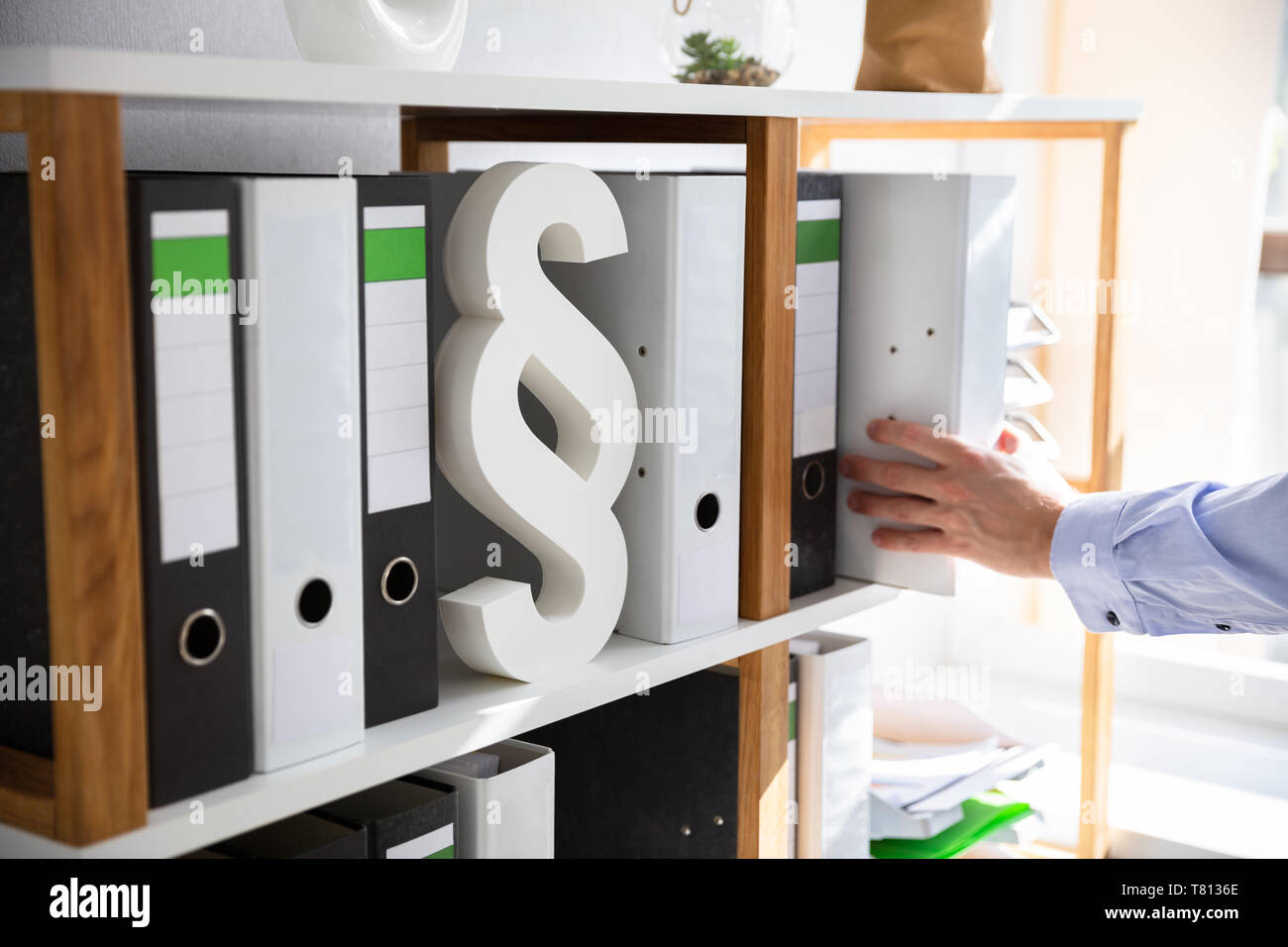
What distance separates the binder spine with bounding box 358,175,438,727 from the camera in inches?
29.9

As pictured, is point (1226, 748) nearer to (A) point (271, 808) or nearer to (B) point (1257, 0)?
(B) point (1257, 0)

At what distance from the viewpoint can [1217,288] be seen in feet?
6.58

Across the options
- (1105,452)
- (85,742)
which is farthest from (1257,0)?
(85,742)

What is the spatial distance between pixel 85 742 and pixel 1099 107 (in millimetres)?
1154

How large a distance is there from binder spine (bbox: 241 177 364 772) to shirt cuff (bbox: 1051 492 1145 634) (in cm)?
68

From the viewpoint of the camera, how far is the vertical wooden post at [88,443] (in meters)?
0.59

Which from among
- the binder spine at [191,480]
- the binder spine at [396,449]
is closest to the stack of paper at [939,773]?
the binder spine at [396,449]

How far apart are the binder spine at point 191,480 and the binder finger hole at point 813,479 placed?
55cm

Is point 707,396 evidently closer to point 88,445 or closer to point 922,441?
point 922,441

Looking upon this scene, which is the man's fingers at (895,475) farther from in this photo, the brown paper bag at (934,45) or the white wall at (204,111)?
the white wall at (204,111)

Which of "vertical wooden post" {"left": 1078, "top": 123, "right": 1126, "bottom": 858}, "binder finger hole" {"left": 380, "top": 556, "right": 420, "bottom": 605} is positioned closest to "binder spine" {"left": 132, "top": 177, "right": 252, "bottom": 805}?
"binder finger hole" {"left": 380, "top": 556, "right": 420, "bottom": 605}

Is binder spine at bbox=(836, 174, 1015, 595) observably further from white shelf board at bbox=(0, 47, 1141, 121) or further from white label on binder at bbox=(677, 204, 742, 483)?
white label on binder at bbox=(677, 204, 742, 483)

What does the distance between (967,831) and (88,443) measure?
3.72 ft

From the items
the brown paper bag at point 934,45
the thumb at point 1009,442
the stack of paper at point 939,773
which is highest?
the brown paper bag at point 934,45
